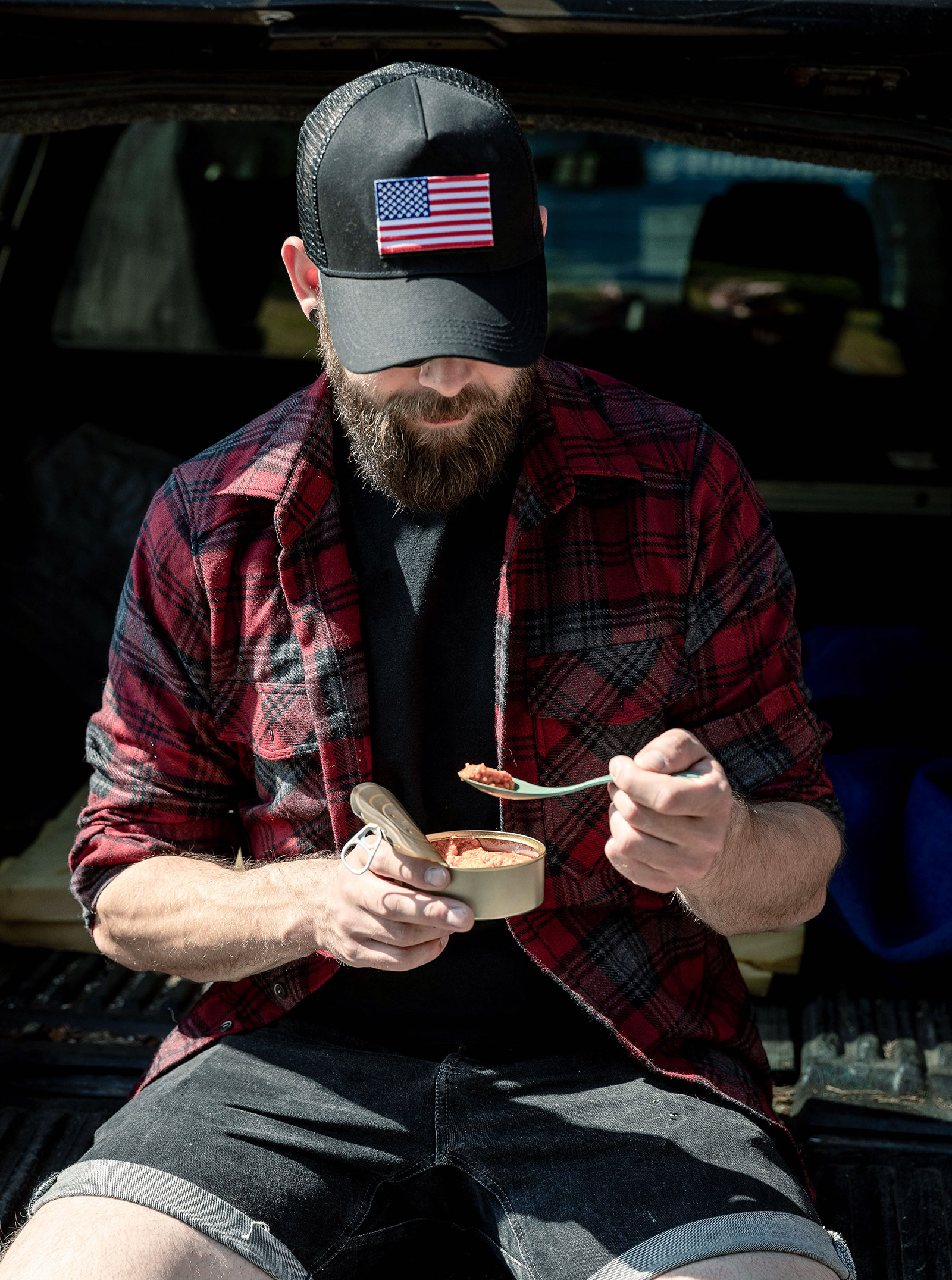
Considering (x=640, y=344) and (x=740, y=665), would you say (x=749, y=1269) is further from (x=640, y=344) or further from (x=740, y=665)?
(x=640, y=344)

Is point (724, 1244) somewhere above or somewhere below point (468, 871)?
below

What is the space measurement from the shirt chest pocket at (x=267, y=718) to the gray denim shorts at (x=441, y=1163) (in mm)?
395

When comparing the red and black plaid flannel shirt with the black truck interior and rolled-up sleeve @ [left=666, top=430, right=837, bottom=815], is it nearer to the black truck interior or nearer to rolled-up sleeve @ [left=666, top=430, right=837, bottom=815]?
rolled-up sleeve @ [left=666, top=430, right=837, bottom=815]

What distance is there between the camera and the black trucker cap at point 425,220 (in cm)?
159

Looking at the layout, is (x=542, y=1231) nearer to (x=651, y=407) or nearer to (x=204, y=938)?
(x=204, y=938)

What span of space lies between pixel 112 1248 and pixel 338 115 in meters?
1.39

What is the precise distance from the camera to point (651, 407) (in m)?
1.88

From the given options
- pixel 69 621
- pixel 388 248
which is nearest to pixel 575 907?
pixel 388 248

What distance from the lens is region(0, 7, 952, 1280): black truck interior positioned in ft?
6.22

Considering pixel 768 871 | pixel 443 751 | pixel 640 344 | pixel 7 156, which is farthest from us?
pixel 640 344

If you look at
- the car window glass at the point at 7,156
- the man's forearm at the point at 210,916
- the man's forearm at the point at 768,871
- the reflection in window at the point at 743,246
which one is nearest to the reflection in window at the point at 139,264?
the car window glass at the point at 7,156

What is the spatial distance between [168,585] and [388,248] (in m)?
0.55

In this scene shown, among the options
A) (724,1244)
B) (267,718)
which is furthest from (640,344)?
(724,1244)

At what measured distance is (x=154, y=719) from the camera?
71.0 inches
